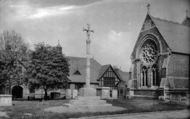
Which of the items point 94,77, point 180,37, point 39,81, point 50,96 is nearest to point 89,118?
point 39,81

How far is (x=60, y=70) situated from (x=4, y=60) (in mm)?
8319

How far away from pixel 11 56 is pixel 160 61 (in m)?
→ 22.1

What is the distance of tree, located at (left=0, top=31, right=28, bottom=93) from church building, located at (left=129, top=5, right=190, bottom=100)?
18.3 metres

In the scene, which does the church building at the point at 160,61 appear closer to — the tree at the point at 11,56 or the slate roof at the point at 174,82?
the slate roof at the point at 174,82

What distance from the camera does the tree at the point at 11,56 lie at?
108 ft

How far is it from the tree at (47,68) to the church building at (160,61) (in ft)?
Answer: 40.8

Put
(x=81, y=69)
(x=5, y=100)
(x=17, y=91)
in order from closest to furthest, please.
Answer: (x=5, y=100) < (x=17, y=91) < (x=81, y=69)

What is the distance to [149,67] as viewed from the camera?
116 ft

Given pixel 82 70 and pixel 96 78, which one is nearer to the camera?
pixel 96 78

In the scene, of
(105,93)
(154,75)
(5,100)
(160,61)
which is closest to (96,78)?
(105,93)

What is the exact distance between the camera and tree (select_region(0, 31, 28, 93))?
32875mm

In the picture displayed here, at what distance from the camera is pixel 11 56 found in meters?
33.3

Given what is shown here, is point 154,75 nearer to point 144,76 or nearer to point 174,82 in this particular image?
point 144,76

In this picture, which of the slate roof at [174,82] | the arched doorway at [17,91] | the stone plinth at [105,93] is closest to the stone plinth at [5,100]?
the stone plinth at [105,93]
